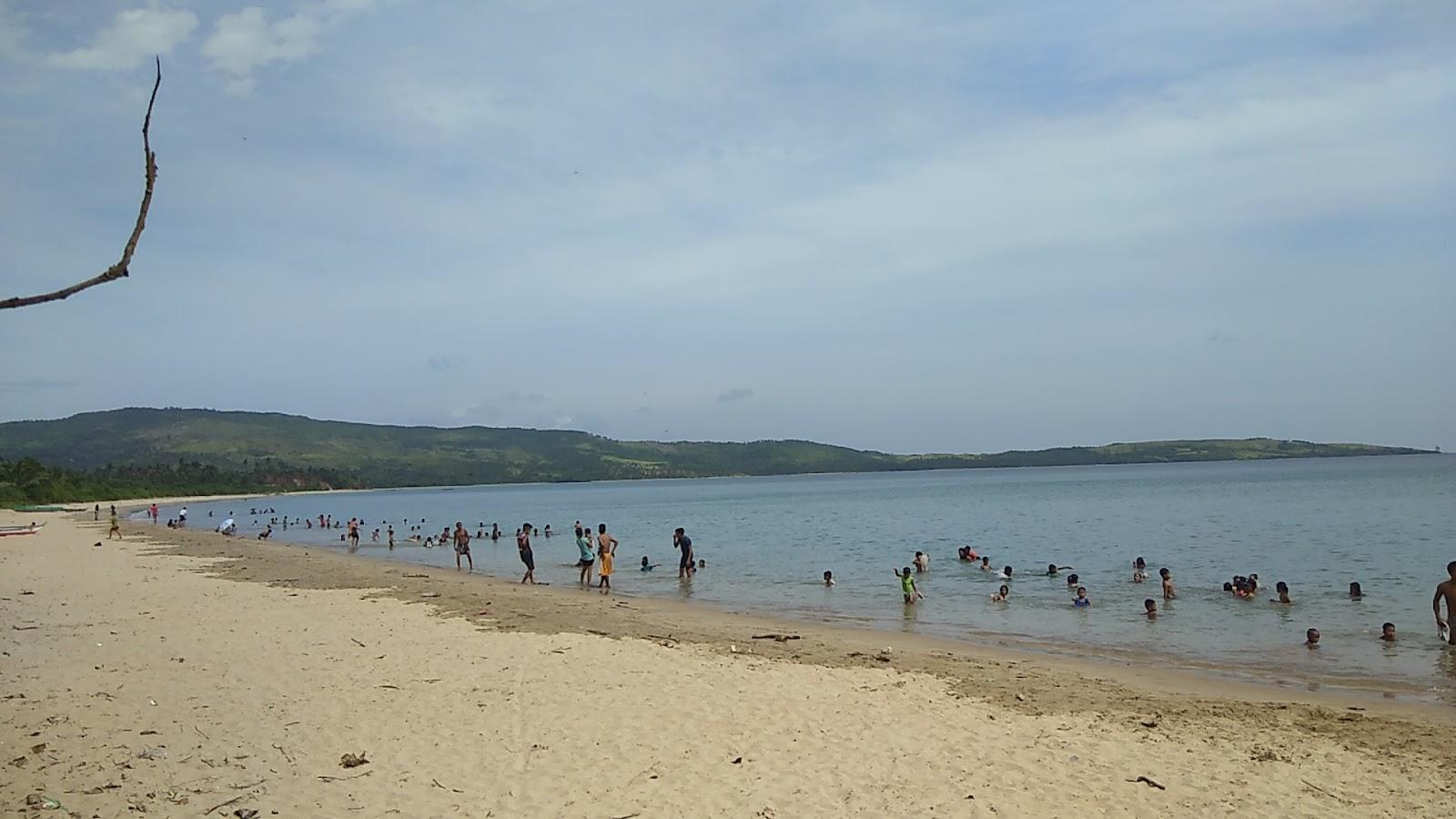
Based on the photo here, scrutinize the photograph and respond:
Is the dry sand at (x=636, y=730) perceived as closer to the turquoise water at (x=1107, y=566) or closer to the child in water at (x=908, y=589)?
the turquoise water at (x=1107, y=566)

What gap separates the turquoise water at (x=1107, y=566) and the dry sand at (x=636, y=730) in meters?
4.23

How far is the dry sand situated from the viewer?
678 cm

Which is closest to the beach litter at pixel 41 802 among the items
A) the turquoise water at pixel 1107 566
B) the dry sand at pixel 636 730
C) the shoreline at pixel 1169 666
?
the dry sand at pixel 636 730

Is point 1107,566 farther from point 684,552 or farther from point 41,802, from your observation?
point 41,802

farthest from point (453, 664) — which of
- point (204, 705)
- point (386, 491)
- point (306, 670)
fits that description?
point (386, 491)

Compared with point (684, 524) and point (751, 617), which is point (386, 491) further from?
point (751, 617)

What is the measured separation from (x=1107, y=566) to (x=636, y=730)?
26.0 meters

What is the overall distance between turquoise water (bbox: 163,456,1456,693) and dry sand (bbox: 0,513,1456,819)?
13.9 ft

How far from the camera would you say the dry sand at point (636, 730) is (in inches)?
267

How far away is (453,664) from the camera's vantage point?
1131 cm

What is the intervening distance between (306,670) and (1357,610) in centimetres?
2022

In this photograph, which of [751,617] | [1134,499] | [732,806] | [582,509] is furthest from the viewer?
[582,509]

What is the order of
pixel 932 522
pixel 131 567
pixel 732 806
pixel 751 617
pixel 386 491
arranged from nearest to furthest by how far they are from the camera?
pixel 732 806 → pixel 751 617 → pixel 131 567 → pixel 932 522 → pixel 386 491

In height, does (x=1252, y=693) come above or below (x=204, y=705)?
below
